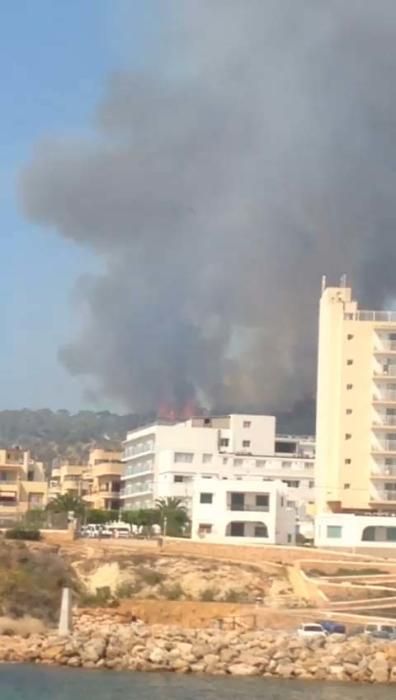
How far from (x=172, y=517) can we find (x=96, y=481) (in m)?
47.1

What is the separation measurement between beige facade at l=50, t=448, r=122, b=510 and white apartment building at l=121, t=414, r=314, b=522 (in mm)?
6321

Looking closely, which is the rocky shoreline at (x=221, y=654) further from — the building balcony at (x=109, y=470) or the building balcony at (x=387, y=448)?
the building balcony at (x=109, y=470)

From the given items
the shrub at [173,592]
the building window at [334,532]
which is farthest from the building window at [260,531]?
the shrub at [173,592]

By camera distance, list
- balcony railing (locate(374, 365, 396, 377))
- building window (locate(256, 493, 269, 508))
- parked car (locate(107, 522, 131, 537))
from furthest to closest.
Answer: balcony railing (locate(374, 365, 396, 377))
parked car (locate(107, 522, 131, 537))
building window (locate(256, 493, 269, 508))

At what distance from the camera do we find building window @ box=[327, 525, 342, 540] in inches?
3782

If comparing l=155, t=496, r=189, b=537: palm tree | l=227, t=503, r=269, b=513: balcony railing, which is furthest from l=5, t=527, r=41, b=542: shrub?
l=155, t=496, r=189, b=537: palm tree

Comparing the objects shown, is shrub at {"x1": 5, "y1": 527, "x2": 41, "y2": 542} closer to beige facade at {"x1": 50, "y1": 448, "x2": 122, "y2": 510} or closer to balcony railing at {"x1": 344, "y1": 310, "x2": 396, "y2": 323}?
balcony railing at {"x1": 344, "y1": 310, "x2": 396, "y2": 323}

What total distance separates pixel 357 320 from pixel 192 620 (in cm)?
4321

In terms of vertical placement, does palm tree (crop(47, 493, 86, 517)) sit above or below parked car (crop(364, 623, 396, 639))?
above

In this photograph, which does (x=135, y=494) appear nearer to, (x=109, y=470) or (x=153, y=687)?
(x=109, y=470)

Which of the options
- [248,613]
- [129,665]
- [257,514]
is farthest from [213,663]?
[257,514]

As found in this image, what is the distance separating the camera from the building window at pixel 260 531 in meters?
Result: 101

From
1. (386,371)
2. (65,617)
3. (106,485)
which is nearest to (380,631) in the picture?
(65,617)

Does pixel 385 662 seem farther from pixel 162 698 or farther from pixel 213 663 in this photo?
pixel 162 698
